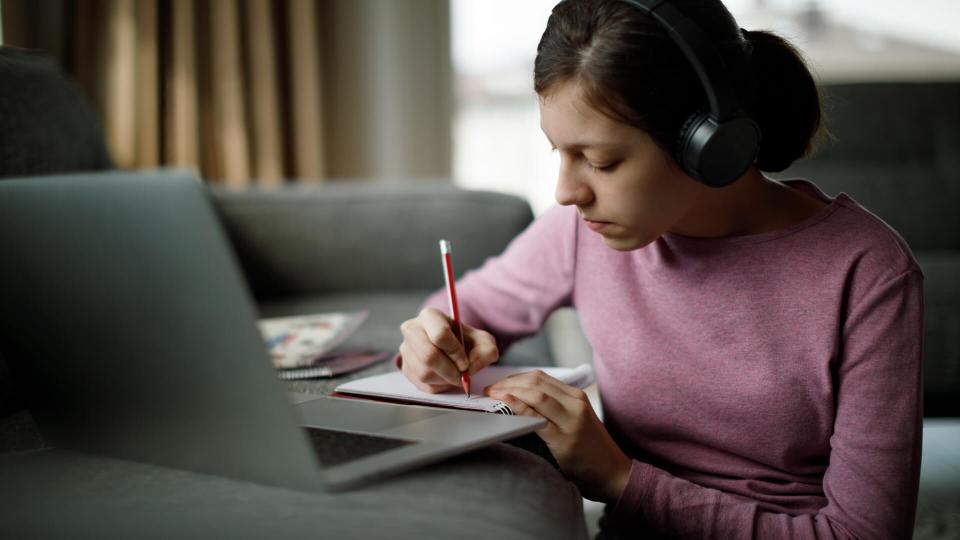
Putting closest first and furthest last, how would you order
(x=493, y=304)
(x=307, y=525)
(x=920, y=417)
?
(x=307, y=525) < (x=920, y=417) < (x=493, y=304)

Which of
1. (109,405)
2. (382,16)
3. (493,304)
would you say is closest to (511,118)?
(382,16)

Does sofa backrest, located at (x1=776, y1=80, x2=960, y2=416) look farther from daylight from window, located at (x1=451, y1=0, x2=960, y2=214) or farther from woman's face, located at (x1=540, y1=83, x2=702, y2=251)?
woman's face, located at (x1=540, y1=83, x2=702, y2=251)

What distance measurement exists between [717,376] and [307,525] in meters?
0.47

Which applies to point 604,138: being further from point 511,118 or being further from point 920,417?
point 511,118

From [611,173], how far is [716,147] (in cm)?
10

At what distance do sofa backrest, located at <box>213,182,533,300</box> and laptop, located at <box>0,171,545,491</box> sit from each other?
0.92 meters

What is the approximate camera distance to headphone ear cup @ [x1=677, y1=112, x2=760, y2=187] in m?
0.67

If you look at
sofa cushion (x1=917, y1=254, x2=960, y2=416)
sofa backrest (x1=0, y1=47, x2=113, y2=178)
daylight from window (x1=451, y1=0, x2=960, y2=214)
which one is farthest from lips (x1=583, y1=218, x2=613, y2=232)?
daylight from window (x1=451, y1=0, x2=960, y2=214)

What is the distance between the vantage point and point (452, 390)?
0.77 meters

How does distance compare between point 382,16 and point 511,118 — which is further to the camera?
point 511,118

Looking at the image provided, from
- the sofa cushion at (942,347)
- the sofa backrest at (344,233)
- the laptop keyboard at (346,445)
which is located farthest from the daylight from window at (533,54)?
the laptop keyboard at (346,445)

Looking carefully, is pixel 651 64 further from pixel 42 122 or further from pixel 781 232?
pixel 42 122

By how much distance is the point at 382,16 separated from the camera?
8.59 ft

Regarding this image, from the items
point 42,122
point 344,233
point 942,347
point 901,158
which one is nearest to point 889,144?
point 901,158
